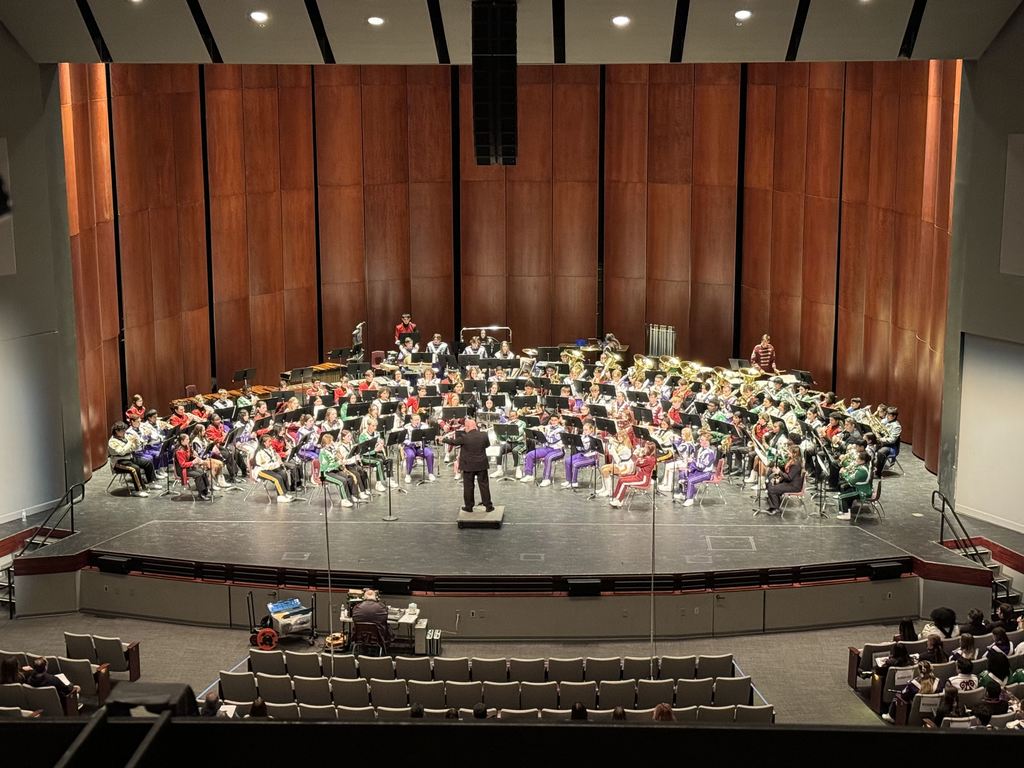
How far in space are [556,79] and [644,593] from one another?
13.4m

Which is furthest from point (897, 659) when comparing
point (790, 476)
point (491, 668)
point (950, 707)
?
point (790, 476)

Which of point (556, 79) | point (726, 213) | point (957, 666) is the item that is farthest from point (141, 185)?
point (957, 666)

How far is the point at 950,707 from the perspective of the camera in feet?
35.4

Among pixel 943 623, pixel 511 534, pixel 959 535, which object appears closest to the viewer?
pixel 943 623

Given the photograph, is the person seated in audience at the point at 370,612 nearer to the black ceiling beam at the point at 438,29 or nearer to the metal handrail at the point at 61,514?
the metal handrail at the point at 61,514

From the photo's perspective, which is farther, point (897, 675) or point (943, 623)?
point (943, 623)

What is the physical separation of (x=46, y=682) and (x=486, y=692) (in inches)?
151

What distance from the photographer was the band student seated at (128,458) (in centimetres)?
1703

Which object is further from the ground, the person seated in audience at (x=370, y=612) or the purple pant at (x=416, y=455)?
the purple pant at (x=416, y=455)

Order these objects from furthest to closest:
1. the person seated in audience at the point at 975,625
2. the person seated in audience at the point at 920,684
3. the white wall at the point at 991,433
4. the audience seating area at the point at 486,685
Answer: the white wall at the point at 991,433, the person seated in audience at the point at 975,625, the audience seating area at the point at 486,685, the person seated in audience at the point at 920,684

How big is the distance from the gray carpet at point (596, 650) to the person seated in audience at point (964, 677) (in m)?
1.16

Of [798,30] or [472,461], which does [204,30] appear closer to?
[472,461]

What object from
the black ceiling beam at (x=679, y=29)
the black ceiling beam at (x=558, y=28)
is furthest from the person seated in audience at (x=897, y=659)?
the black ceiling beam at (x=558, y=28)

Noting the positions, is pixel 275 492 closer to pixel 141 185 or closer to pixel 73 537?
pixel 73 537
